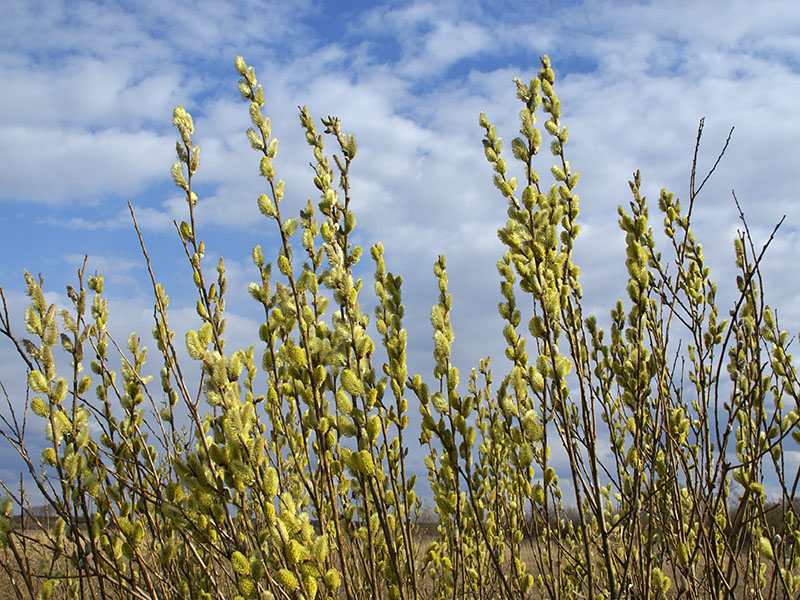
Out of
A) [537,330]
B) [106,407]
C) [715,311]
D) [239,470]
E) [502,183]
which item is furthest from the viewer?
[715,311]

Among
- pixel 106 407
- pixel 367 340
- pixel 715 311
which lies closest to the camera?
pixel 367 340

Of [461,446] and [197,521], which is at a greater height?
[461,446]

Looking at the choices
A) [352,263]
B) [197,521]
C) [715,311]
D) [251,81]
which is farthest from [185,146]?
[715,311]

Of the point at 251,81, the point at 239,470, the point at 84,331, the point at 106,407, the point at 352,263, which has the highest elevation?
the point at 251,81

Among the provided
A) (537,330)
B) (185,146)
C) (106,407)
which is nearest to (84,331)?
(106,407)

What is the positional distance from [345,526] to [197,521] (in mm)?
655

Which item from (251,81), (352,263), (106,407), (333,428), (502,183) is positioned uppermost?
(251,81)

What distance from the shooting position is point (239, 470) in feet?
4.22

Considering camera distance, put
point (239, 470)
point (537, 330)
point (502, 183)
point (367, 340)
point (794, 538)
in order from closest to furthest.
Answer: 1. point (239, 470)
2. point (367, 340)
3. point (537, 330)
4. point (502, 183)
5. point (794, 538)

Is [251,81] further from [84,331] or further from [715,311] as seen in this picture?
[715,311]

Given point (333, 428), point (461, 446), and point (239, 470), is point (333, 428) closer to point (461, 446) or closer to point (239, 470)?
point (461, 446)

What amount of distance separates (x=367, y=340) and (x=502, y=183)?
2.27ft

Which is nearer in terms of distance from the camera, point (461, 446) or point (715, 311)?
point (461, 446)

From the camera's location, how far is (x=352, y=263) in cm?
178
